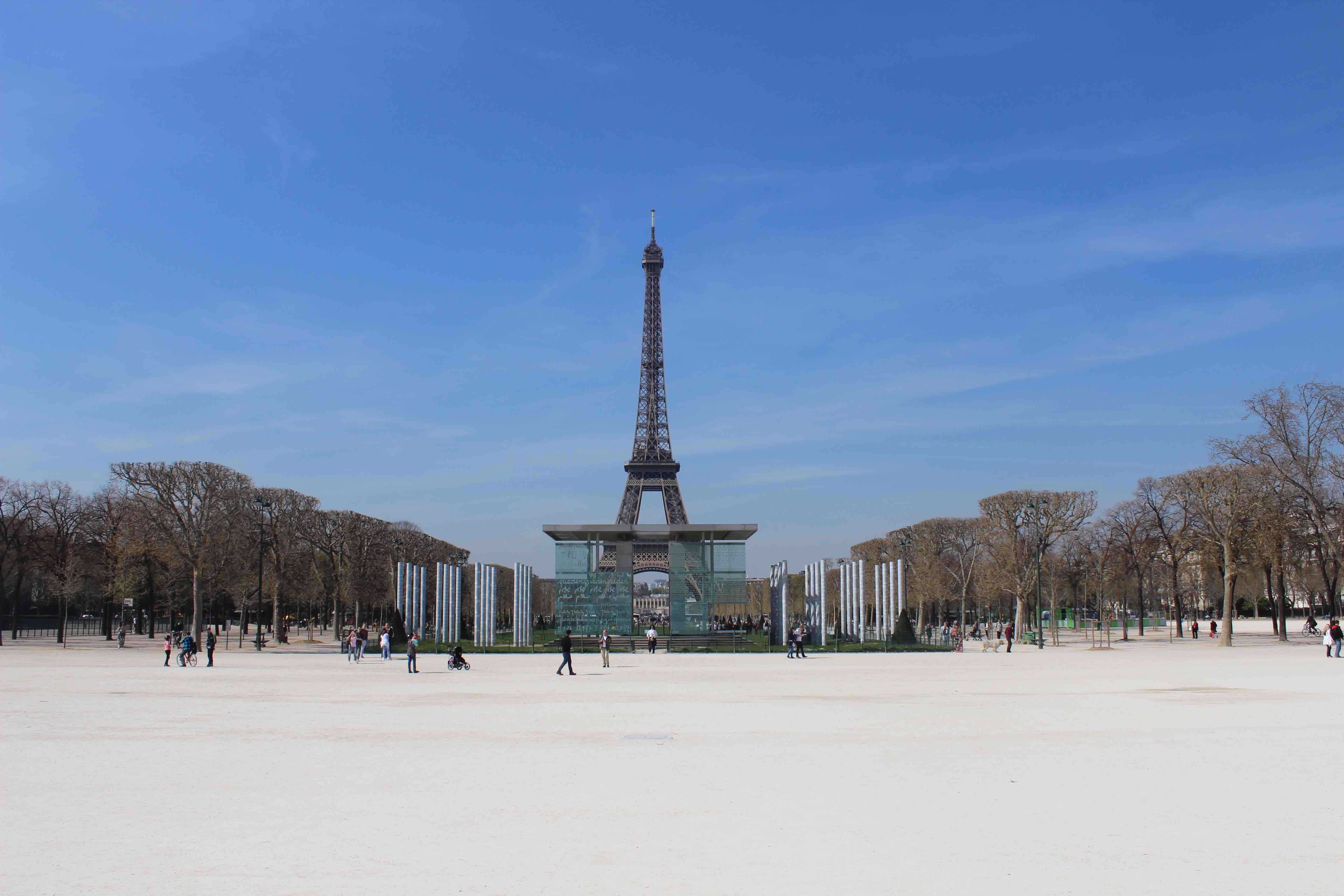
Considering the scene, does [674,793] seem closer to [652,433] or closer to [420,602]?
[420,602]

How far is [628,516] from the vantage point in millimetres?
100438

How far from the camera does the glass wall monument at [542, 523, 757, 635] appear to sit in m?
47.1

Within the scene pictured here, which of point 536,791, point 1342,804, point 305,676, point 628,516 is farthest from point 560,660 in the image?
point 628,516

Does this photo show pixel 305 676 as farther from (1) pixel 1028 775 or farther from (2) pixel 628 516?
(2) pixel 628 516

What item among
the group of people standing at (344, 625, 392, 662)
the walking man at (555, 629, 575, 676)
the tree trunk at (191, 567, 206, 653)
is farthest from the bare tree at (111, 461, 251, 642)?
the walking man at (555, 629, 575, 676)

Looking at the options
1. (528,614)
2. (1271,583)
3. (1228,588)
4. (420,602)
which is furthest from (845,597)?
(1271,583)

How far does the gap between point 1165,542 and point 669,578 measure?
120ft

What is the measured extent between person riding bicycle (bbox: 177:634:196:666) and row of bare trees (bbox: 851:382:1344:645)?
3583 cm

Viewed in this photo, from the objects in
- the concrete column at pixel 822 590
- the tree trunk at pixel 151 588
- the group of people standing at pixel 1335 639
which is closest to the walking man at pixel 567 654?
the concrete column at pixel 822 590

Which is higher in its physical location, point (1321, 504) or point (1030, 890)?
point (1321, 504)

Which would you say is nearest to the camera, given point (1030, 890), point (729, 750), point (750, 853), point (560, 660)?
point (1030, 890)

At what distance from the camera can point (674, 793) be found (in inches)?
443

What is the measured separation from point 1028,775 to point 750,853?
5.11 meters

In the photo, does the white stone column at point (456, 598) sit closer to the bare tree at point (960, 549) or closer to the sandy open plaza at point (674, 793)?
the sandy open plaza at point (674, 793)
